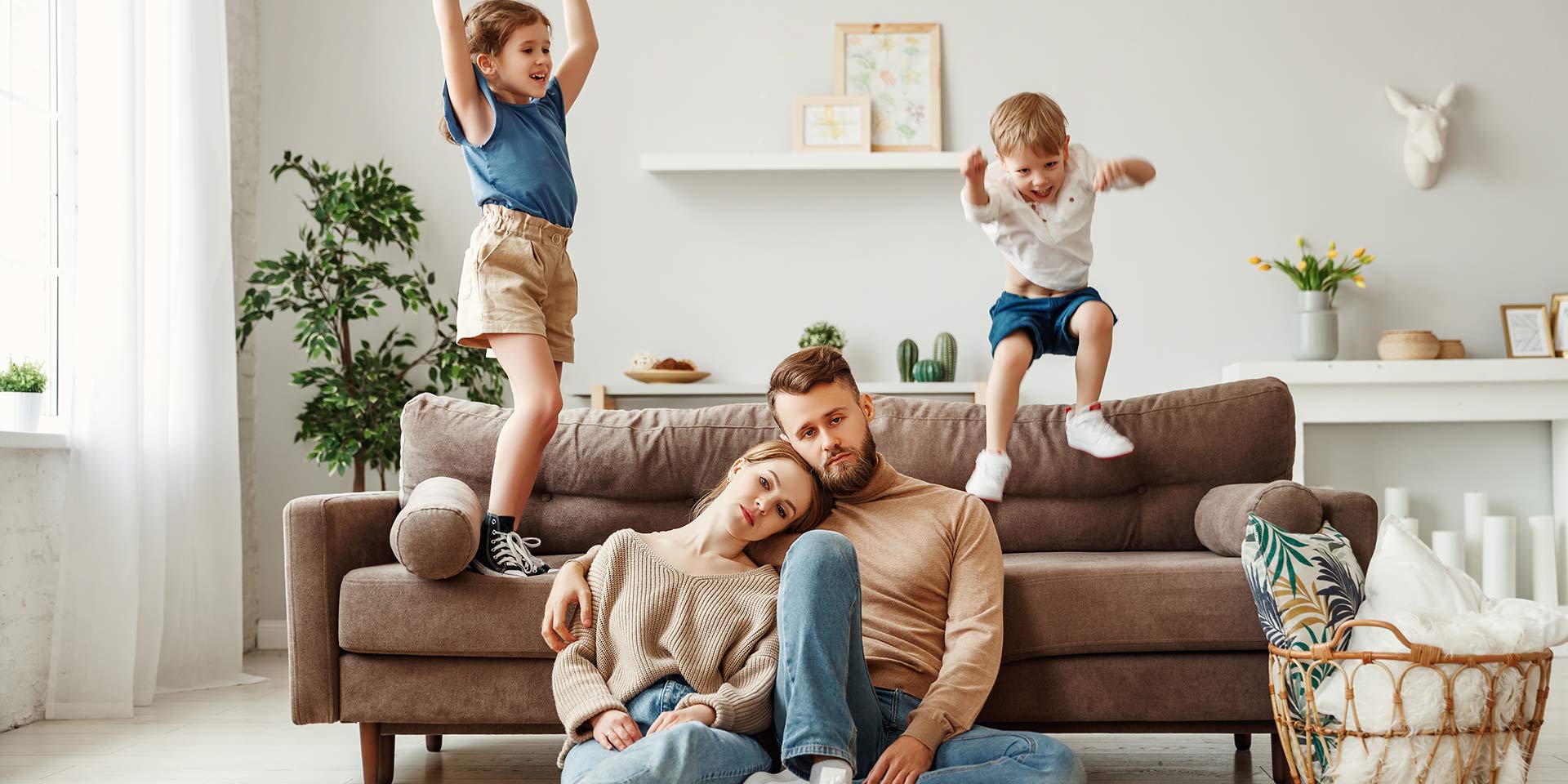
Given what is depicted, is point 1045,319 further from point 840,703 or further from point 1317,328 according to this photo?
point 1317,328

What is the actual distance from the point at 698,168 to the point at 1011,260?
1.70m

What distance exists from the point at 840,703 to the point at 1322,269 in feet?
10.4

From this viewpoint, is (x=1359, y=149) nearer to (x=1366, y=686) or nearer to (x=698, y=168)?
(x=698, y=168)

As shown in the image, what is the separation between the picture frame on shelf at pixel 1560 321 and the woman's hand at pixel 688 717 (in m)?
3.60

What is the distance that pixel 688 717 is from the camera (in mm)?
1526

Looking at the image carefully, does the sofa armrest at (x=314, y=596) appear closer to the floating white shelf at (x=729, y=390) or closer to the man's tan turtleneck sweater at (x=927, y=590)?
the man's tan turtleneck sweater at (x=927, y=590)

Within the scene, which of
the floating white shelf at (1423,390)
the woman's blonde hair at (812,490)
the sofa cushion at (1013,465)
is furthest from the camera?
the floating white shelf at (1423,390)

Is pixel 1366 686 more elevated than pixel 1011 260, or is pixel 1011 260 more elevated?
pixel 1011 260

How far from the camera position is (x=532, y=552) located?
245 cm

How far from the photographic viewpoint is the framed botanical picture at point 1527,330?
13.0 feet

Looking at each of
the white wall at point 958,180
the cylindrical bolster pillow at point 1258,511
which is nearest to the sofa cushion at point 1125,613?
the cylindrical bolster pillow at point 1258,511

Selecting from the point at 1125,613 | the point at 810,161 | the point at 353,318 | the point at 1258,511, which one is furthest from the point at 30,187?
the point at 1258,511

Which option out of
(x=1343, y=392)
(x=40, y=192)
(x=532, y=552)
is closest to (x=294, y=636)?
(x=532, y=552)

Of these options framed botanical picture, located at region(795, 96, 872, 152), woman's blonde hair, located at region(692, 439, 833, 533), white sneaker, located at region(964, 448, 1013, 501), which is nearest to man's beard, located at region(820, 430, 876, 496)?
woman's blonde hair, located at region(692, 439, 833, 533)
